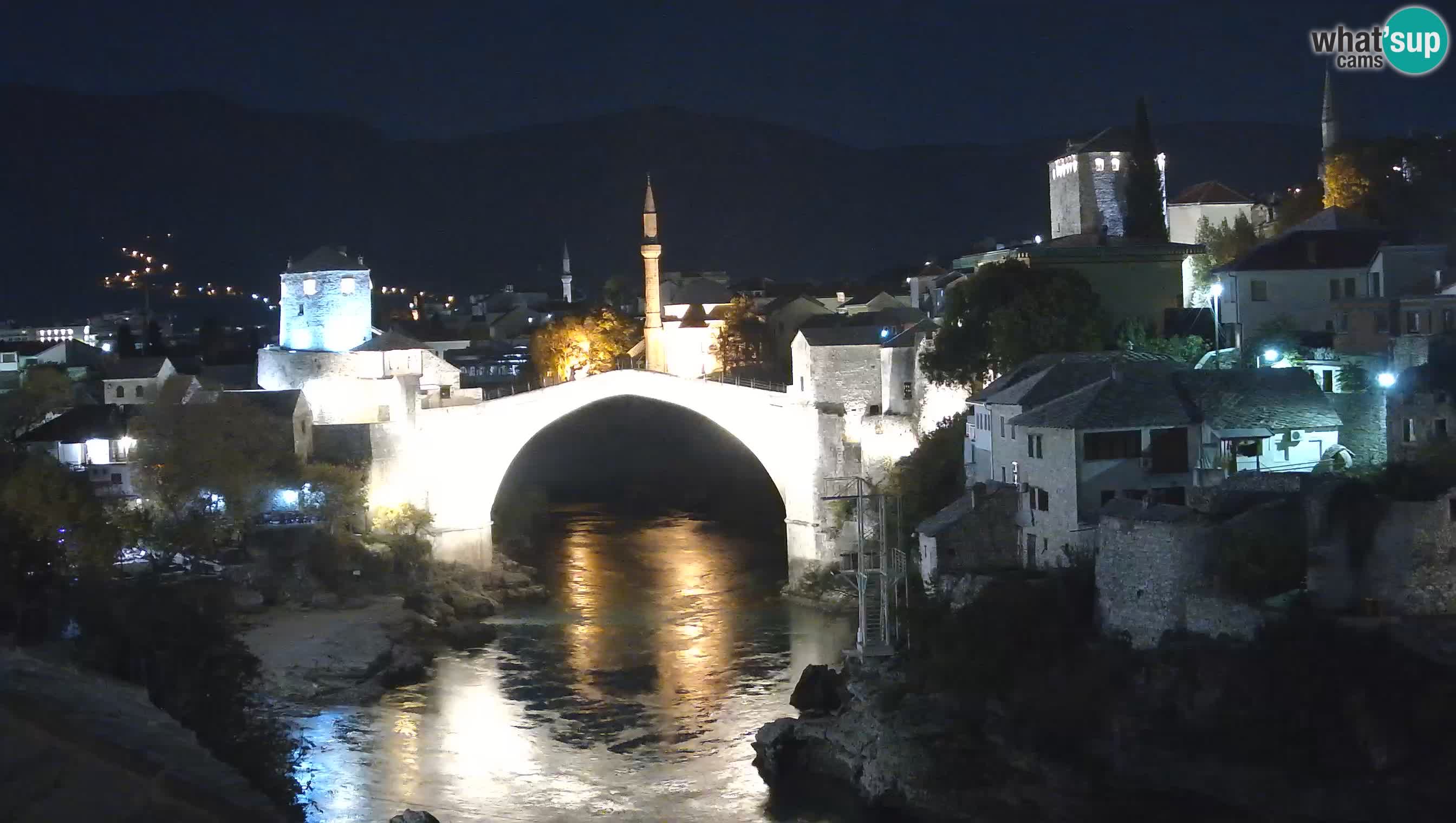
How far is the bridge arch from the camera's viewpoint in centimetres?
2473

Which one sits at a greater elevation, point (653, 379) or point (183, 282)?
point (183, 282)

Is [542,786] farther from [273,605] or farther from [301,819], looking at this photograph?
[273,605]

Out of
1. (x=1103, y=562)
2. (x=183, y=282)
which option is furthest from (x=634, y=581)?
(x=183, y=282)

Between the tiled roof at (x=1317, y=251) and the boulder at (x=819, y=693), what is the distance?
7.20 meters

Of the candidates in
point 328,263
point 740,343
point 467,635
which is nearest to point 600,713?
point 467,635

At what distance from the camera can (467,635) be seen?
22.0 metres

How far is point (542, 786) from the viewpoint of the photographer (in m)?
15.8

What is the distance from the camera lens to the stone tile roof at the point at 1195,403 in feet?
52.5

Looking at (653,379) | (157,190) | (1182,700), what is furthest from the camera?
(157,190)

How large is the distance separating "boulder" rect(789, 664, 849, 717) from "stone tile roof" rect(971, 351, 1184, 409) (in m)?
3.30

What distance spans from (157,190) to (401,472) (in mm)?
63230

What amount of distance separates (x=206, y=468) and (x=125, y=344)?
13873 millimetres

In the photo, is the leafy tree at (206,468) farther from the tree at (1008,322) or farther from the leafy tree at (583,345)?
the leafy tree at (583,345)

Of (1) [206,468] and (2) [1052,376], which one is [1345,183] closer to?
(2) [1052,376]
